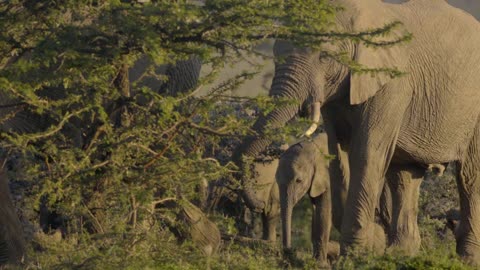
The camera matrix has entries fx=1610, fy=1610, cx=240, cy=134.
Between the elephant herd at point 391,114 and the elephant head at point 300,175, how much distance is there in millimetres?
391

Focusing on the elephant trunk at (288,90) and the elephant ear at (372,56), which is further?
the elephant ear at (372,56)

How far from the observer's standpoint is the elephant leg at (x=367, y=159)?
10.6 m

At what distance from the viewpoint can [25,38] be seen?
27.1 ft

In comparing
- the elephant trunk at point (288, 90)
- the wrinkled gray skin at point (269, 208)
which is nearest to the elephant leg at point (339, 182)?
the elephant trunk at point (288, 90)

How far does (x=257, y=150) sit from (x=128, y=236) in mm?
2083

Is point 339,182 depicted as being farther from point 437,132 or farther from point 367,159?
point 367,159

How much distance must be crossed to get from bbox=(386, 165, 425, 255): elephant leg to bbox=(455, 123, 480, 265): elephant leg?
1.07 feet

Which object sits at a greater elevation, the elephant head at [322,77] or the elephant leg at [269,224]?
the elephant head at [322,77]

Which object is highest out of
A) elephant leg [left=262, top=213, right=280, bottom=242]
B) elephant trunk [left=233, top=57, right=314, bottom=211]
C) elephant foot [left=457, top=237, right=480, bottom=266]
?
elephant trunk [left=233, top=57, right=314, bottom=211]

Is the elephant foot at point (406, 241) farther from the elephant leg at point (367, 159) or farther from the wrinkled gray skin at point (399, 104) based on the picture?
the elephant leg at point (367, 159)

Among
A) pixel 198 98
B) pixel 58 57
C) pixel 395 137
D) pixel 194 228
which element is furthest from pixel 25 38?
pixel 395 137

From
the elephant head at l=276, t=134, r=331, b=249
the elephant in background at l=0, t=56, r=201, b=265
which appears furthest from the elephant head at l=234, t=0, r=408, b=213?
the elephant head at l=276, t=134, r=331, b=249

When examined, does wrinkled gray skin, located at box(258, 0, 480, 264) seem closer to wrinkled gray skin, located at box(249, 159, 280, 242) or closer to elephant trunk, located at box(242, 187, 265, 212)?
elephant trunk, located at box(242, 187, 265, 212)

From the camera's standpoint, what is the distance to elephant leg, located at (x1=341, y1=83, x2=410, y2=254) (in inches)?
419
